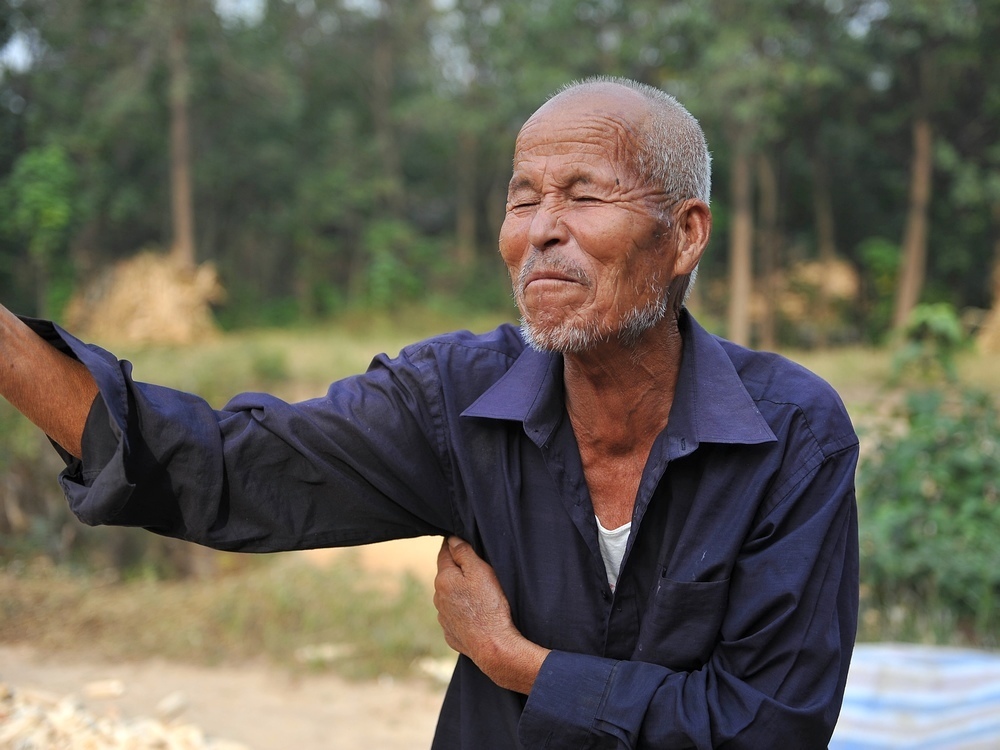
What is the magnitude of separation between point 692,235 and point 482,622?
0.78m

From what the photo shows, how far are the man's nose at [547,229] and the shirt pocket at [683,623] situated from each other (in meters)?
0.59

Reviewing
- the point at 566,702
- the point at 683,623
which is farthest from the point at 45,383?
the point at 683,623

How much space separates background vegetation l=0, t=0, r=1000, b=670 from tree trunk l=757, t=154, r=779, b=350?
7cm

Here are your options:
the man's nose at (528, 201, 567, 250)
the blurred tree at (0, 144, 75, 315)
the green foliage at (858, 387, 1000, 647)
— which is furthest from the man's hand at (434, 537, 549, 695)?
the blurred tree at (0, 144, 75, 315)

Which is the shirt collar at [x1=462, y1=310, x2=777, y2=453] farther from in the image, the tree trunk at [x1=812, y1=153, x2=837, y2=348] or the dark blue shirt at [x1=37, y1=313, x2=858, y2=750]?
the tree trunk at [x1=812, y1=153, x2=837, y2=348]

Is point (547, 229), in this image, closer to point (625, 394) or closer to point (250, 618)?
point (625, 394)

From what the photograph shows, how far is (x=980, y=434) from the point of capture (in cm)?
466

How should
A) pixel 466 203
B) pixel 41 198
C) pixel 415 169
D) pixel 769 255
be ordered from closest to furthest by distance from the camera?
pixel 41 198 < pixel 769 255 < pixel 466 203 < pixel 415 169

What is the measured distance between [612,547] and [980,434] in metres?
3.49

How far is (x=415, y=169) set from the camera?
77.9 feet

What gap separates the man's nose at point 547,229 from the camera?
1.71m

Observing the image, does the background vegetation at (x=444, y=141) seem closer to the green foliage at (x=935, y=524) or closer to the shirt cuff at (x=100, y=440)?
the green foliage at (x=935, y=524)

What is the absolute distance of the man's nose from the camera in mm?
1709

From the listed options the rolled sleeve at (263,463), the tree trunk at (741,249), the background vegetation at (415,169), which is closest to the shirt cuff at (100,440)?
the rolled sleeve at (263,463)
